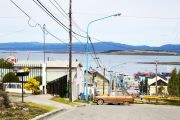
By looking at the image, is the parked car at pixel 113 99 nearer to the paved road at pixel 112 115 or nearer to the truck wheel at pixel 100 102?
the truck wheel at pixel 100 102

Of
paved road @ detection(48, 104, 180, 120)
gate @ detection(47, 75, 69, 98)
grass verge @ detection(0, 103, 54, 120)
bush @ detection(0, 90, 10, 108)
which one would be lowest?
paved road @ detection(48, 104, 180, 120)

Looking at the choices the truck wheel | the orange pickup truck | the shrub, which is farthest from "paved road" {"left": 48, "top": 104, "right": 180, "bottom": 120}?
the truck wheel

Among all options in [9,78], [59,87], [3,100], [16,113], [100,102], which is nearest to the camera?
[16,113]

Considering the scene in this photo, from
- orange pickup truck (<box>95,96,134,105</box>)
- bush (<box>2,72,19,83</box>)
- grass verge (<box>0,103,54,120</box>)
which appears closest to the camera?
grass verge (<box>0,103,54,120</box>)

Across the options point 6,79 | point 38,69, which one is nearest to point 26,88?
point 6,79

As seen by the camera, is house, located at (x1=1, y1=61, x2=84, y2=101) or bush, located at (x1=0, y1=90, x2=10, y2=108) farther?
house, located at (x1=1, y1=61, x2=84, y2=101)

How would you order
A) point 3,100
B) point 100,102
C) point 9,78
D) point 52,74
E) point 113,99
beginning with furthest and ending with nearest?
1. point 52,74
2. point 100,102
3. point 113,99
4. point 9,78
5. point 3,100

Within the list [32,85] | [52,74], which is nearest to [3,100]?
[32,85]

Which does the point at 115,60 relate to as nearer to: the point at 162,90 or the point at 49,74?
the point at 162,90

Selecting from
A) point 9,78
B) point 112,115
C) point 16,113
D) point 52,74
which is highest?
point 52,74

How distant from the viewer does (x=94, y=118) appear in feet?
76.7

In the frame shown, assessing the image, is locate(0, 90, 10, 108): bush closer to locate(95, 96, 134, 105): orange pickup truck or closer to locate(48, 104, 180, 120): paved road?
locate(48, 104, 180, 120): paved road

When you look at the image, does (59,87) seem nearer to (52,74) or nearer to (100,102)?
(100,102)

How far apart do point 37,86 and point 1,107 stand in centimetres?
1792
